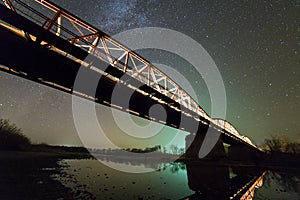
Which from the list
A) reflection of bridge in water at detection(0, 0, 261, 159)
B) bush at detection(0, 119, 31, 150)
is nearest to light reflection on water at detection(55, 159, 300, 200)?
reflection of bridge in water at detection(0, 0, 261, 159)

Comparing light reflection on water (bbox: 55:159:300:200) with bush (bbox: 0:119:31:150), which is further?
bush (bbox: 0:119:31:150)

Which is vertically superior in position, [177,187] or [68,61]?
[68,61]

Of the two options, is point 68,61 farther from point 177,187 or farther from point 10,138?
point 10,138

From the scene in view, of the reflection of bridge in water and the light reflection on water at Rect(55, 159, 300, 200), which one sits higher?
the reflection of bridge in water

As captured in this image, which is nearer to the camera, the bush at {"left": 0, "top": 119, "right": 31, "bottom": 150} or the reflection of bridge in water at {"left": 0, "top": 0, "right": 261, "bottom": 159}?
the reflection of bridge in water at {"left": 0, "top": 0, "right": 261, "bottom": 159}

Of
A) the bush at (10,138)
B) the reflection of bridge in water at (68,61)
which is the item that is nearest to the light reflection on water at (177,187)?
the reflection of bridge in water at (68,61)

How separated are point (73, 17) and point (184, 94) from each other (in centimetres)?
1735

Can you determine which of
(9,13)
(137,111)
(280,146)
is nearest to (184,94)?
(137,111)

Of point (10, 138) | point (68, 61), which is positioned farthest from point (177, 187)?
point (10, 138)

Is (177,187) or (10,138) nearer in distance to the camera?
(177,187)

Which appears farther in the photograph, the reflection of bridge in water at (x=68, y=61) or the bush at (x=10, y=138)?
the bush at (x=10, y=138)

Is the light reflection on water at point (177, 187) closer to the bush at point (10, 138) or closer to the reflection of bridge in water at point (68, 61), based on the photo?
the reflection of bridge in water at point (68, 61)

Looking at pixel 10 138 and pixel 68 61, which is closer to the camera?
pixel 68 61

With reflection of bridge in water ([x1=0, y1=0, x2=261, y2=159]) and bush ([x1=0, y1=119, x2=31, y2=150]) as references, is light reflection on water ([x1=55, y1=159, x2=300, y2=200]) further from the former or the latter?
bush ([x1=0, y1=119, x2=31, y2=150])
